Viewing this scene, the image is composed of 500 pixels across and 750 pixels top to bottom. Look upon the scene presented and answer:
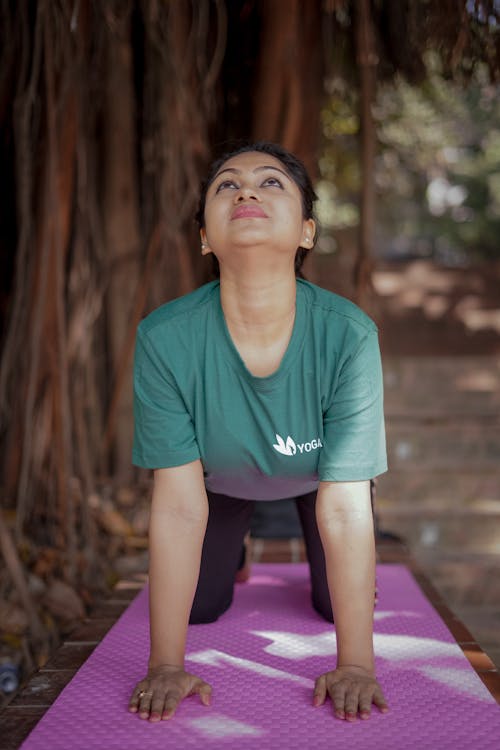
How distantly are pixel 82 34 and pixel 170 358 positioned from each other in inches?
56.1

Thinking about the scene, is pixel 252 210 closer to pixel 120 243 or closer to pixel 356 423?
pixel 356 423

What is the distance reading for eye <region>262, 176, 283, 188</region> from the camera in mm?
1508

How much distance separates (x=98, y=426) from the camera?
3.05 metres

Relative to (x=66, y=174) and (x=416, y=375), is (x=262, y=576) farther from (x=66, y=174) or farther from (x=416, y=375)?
(x=416, y=375)

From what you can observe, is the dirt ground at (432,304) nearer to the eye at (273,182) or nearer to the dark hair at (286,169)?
the dark hair at (286,169)

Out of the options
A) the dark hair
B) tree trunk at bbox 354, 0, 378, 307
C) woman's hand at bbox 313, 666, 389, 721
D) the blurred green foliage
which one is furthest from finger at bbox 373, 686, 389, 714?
the blurred green foliage

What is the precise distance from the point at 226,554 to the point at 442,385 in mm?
2748

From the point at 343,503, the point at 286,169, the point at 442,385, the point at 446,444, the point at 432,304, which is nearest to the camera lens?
the point at 343,503

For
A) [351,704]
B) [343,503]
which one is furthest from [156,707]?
[343,503]

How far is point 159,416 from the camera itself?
1.51m

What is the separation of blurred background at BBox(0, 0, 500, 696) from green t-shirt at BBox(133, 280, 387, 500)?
3.10ft

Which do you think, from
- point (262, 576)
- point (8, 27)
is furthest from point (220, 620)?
point (8, 27)

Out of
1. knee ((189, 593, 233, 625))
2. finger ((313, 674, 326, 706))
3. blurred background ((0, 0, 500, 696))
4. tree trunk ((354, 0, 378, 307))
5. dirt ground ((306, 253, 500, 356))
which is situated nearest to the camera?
finger ((313, 674, 326, 706))

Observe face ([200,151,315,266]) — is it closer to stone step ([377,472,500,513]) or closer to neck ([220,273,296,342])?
neck ([220,273,296,342])
